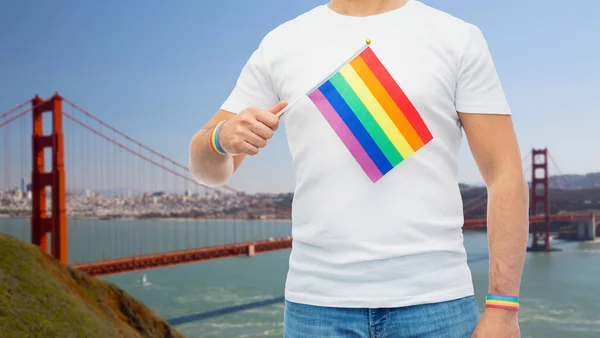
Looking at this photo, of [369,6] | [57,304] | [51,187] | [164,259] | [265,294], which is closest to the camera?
[369,6]

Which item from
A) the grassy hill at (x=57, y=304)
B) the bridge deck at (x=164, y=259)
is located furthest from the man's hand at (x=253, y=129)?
the bridge deck at (x=164, y=259)

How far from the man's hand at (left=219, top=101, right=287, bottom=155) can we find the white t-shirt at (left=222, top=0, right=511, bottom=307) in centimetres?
11

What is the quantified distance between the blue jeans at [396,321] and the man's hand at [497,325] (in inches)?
1.3

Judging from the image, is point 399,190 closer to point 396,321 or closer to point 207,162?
point 396,321

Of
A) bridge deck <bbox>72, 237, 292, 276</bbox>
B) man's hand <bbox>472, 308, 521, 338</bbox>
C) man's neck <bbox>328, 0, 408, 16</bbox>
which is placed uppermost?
man's neck <bbox>328, 0, 408, 16</bbox>

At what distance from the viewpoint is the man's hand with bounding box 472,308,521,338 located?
1.05 metres

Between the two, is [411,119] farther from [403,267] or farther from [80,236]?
[80,236]

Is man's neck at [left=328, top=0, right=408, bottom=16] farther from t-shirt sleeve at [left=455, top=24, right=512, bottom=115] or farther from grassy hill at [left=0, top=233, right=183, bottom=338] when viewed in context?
grassy hill at [left=0, top=233, right=183, bottom=338]

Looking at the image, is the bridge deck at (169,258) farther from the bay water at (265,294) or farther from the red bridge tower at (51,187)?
the bay water at (265,294)

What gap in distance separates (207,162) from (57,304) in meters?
6.31

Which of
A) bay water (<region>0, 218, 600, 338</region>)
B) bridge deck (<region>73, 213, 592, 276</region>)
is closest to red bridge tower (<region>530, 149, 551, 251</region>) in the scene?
bay water (<region>0, 218, 600, 338</region>)

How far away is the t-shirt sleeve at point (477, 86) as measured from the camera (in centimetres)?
111

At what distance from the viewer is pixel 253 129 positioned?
1.04m

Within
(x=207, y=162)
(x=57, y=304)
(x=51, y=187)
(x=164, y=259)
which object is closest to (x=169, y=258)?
(x=164, y=259)
